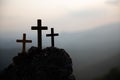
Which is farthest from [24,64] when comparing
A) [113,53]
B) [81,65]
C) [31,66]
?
[113,53]

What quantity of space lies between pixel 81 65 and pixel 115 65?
3.94ft

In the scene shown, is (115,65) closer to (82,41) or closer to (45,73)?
(82,41)

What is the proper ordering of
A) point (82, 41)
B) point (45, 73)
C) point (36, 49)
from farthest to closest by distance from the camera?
point (82, 41) < point (36, 49) < point (45, 73)

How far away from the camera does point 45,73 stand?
6840 mm

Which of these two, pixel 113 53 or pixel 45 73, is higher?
pixel 113 53

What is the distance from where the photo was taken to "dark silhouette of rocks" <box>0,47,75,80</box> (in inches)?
272

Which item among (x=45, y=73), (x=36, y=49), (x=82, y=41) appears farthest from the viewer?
(x=82, y=41)

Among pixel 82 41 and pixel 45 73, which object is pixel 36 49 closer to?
pixel 45 73

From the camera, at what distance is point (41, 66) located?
6.93 metres

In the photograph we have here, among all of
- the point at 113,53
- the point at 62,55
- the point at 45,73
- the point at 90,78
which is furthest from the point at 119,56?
the point at 45,73

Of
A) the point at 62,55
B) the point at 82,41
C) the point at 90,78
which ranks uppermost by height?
the point at 82,41

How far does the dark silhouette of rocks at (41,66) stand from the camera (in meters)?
6.90

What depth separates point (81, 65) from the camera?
9555 mm

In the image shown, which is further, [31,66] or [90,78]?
[90,78]
